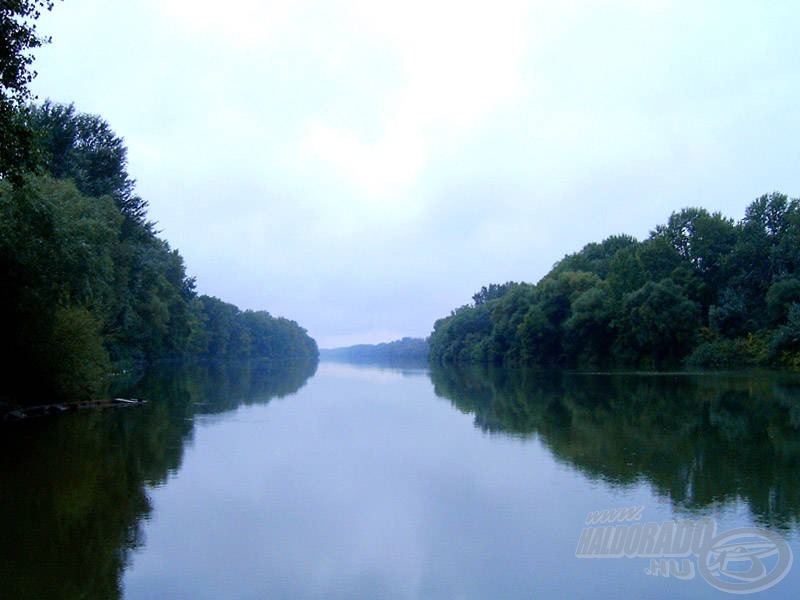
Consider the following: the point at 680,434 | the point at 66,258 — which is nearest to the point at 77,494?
the point at 66,258

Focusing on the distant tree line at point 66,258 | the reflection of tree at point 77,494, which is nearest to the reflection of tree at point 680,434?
the reflection of tree at point 77,494

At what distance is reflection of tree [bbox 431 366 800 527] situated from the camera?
Result: 12312 mm

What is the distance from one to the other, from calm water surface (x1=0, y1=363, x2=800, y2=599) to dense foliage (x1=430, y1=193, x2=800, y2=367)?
38.9m

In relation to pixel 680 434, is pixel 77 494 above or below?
below

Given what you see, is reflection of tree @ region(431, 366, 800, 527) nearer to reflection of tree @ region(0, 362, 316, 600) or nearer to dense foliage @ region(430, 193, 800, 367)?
reflection of tree @ region(0, 362, 316, 600)

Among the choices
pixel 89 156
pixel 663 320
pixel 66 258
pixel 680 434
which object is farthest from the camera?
pixel 663 320

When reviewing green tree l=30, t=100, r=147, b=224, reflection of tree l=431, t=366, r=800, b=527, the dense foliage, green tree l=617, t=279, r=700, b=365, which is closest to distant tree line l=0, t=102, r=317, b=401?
green tree l=30, t=100, r=147, b=224

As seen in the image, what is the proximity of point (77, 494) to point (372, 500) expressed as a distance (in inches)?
196

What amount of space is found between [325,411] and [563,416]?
956cm

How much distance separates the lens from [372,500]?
12461mm

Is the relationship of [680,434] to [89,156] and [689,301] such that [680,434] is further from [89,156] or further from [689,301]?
[689,301]

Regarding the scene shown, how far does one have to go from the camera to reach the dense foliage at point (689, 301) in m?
59.4

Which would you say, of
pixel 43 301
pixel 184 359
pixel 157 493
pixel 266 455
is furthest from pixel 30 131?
pixel 184 359

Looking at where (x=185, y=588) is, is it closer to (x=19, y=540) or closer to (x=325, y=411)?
(x=19, y=540)
